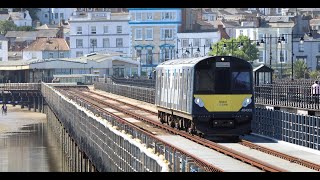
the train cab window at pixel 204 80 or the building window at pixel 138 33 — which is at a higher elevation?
the building window at pixel 138 33

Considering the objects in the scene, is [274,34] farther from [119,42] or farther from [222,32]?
[119,42]

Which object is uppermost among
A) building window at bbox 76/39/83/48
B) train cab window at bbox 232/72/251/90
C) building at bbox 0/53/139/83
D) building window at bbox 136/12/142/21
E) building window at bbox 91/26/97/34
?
building window at bbox 136/12/142/21

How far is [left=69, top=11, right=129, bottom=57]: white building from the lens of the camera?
160 meters

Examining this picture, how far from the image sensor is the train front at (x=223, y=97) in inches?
1555

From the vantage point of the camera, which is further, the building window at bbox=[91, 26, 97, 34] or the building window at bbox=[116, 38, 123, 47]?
the building window at bbox=[116, 38, 123, 47]

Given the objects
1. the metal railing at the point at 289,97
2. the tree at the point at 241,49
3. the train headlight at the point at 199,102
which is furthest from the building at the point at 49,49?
the train headlight at the point at 199,102

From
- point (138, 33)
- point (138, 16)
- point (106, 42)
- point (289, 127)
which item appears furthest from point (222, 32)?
point (289, 127)

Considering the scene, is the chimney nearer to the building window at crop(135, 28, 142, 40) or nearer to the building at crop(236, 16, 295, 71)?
the building window at crop(135, 28, 142, 40)

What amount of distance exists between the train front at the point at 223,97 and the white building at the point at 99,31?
120 metres

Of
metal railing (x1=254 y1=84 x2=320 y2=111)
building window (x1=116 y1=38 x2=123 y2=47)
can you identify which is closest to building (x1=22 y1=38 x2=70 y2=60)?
building window (x1=116 y1=38 x2=123 y2=47)

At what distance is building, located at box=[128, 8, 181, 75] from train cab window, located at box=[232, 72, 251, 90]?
109474 millimetres

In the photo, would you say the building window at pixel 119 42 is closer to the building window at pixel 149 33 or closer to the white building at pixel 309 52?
the building window at pixel 149 33
